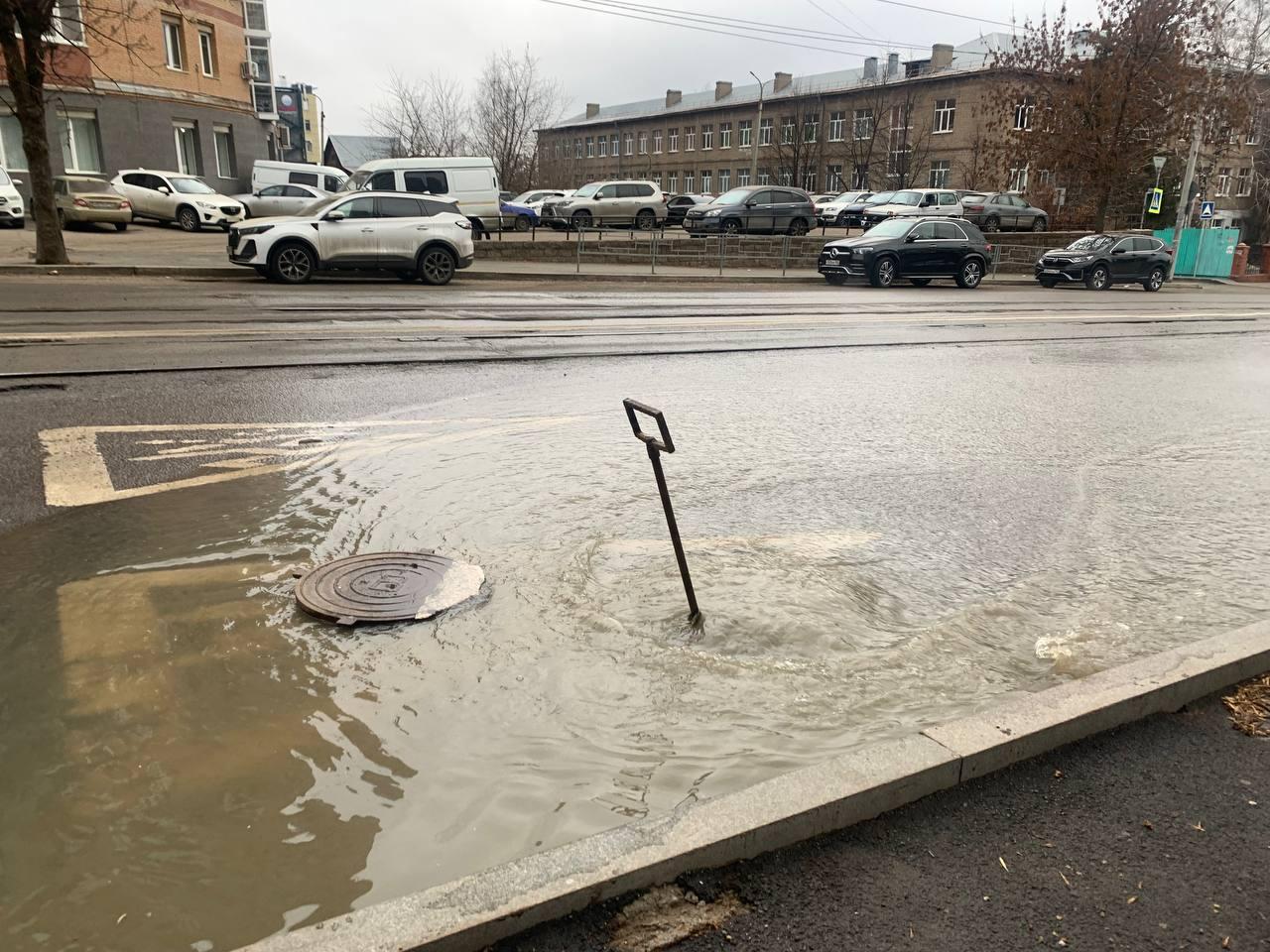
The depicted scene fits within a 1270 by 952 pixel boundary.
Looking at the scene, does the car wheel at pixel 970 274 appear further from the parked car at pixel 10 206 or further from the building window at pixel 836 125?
the building window at pixel 836 125

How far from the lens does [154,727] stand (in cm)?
301

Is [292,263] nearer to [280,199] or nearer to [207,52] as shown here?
[280,199]

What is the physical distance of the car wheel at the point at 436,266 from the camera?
1858 cm

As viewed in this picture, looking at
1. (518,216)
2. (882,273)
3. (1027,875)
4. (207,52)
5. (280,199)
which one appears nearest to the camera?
(1027,875)

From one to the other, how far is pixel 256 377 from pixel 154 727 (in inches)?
239

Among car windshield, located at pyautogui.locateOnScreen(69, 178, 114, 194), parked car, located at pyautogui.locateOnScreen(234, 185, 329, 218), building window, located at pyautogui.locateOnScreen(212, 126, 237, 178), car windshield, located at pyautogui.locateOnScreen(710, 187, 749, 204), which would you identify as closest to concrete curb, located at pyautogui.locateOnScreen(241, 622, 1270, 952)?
car windshield, located at pyautogui.locateOnScreen(710, 187, 749, 204)

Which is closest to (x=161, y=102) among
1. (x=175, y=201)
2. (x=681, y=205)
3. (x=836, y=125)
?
(x=175, y=201)

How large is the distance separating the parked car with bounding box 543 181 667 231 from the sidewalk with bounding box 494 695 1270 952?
30905mm

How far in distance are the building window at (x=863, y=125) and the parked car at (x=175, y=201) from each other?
45331 millimetres

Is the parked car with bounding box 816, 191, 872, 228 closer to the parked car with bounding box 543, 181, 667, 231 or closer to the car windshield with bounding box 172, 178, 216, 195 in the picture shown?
the parked car with bounding box 543, 181, 667, 231

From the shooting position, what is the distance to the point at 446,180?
25.7 meters

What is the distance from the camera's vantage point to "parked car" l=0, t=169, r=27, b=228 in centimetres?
2672

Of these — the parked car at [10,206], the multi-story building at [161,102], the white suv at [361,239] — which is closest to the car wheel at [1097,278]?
the white suv at [361,239]

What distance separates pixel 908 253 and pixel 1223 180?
178 feet
